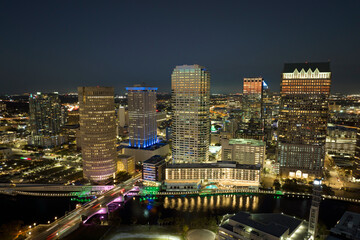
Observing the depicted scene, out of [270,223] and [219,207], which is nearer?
[270,223]

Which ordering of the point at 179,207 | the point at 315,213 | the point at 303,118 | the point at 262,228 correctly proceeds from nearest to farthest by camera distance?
the point at 262,228 → the point at 315,213 → the point at 179,207 → the point at 303,118

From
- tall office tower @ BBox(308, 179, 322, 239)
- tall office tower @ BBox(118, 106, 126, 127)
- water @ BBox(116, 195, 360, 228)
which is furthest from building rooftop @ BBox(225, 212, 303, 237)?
tall office tower @ BBox(118, 106, 126, 127)

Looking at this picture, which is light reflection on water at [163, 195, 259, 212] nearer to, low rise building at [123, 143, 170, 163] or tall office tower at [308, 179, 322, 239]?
tall office tower at [308, 179, 322, 239]

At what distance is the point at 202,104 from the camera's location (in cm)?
7938

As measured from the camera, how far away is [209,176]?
6812 centimetres

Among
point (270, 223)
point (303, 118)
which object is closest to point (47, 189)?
point (270, 223)

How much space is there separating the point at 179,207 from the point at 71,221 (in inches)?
928

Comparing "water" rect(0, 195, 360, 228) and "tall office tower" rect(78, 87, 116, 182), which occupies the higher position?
"tall office tower" rect(78, 87, 116, 182)

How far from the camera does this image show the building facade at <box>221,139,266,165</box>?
76.6 metres

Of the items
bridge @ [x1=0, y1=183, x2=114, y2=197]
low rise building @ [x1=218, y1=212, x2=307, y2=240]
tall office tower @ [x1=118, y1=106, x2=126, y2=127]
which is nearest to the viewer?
low rise building @ [x1=218, y1=212, x2=307, y2=240]

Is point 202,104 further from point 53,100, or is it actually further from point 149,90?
point 53,100

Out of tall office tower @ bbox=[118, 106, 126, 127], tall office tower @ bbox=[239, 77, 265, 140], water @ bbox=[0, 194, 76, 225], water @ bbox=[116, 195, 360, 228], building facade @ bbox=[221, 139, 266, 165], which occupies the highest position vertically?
tall office tower @ bbox=[239, 77, 265, 140]

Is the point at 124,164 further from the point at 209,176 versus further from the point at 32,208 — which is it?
the point at 209,176

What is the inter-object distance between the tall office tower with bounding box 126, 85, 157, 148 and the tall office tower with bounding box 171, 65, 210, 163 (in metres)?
17.4
